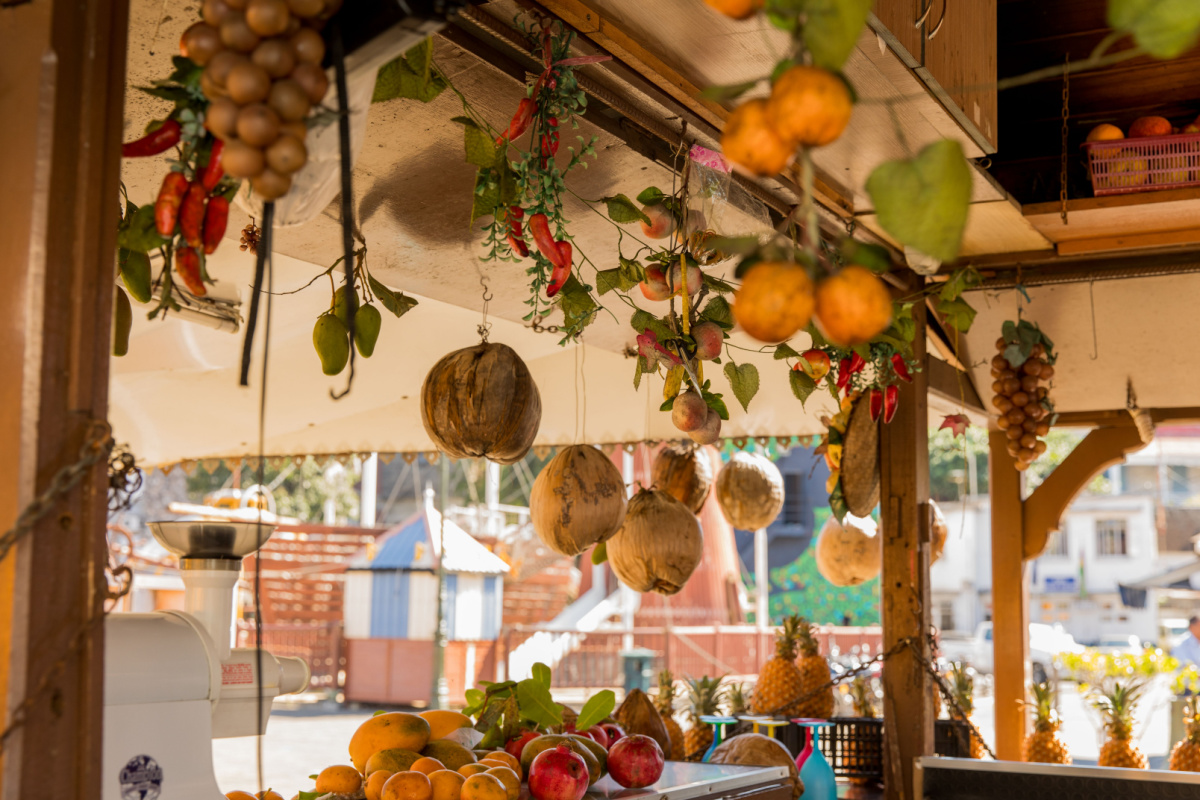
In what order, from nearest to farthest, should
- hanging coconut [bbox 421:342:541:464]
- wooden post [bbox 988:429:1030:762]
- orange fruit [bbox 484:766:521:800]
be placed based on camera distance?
orange fruit [bbox 484:766:521:800] < hanging coconut [bbox 421:342:541:464] < wooden post [bbox 988:429:1030:762]

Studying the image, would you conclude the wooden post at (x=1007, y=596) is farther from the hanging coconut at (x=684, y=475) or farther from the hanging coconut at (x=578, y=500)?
the hanging coconut at (x=578, y=500)

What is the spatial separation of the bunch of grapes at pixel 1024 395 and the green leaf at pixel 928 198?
118 inches

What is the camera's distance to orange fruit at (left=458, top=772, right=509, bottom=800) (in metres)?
1.79

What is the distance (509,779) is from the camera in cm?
191

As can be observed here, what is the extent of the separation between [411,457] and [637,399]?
123cm

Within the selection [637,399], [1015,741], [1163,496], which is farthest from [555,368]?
[1163,496]

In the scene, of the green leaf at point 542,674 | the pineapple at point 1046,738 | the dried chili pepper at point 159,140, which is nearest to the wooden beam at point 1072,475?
the pineapple at point 1046,738

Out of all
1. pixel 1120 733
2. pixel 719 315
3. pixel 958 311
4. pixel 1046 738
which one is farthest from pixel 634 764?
pixel 1120 733

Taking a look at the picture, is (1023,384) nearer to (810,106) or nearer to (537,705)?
(537,705)

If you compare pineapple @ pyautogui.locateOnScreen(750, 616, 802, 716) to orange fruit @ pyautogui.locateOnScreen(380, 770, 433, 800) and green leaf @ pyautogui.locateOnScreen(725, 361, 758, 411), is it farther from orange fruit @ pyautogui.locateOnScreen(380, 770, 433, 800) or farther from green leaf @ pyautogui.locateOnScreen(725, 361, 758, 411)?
orange fruit @ pyautogui.locateOnScreen(380, 770, 433, 800)

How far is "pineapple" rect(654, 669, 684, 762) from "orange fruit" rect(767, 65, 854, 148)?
2802 mm

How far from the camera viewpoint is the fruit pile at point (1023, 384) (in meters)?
3.59

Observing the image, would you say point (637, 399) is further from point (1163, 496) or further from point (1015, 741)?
point (1163, 496)

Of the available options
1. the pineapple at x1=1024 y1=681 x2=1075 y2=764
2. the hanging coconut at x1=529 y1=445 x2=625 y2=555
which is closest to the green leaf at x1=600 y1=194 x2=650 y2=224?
the hanging coconut at x1=529 y1=445 x2=625 y2=555
